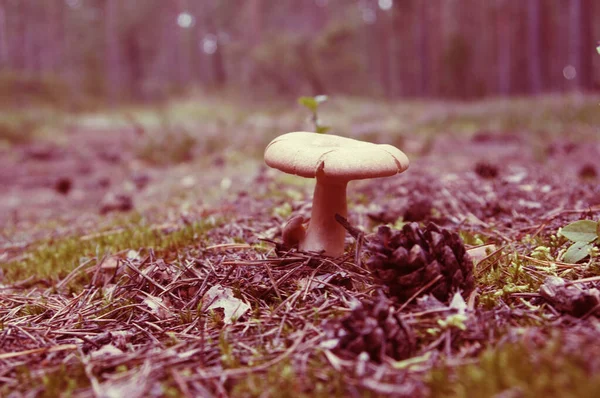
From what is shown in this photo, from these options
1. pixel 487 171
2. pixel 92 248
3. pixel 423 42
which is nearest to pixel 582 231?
pixel 487 171

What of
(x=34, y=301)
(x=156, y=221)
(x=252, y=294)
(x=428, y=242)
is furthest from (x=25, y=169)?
(x=428, y=242)

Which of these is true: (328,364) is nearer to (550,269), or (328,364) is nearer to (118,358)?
(118,358)

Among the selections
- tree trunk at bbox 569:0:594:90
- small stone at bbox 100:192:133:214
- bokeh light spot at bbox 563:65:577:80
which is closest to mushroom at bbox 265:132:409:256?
small stone at bbox 100:192:133:214

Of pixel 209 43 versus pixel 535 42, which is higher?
pixel 209 43

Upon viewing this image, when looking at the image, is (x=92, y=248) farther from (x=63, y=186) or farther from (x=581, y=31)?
(x=581, y=31)


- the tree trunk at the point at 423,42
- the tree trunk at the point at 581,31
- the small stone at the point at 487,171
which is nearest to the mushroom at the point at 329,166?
the small stone at the point at 487,171

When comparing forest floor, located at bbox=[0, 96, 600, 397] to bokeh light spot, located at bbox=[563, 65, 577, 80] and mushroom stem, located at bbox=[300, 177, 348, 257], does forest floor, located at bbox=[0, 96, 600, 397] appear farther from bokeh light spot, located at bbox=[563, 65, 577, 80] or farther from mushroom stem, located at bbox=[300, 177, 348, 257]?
bokeh light spot, located at bbox=[563, 65, 577, 80]
